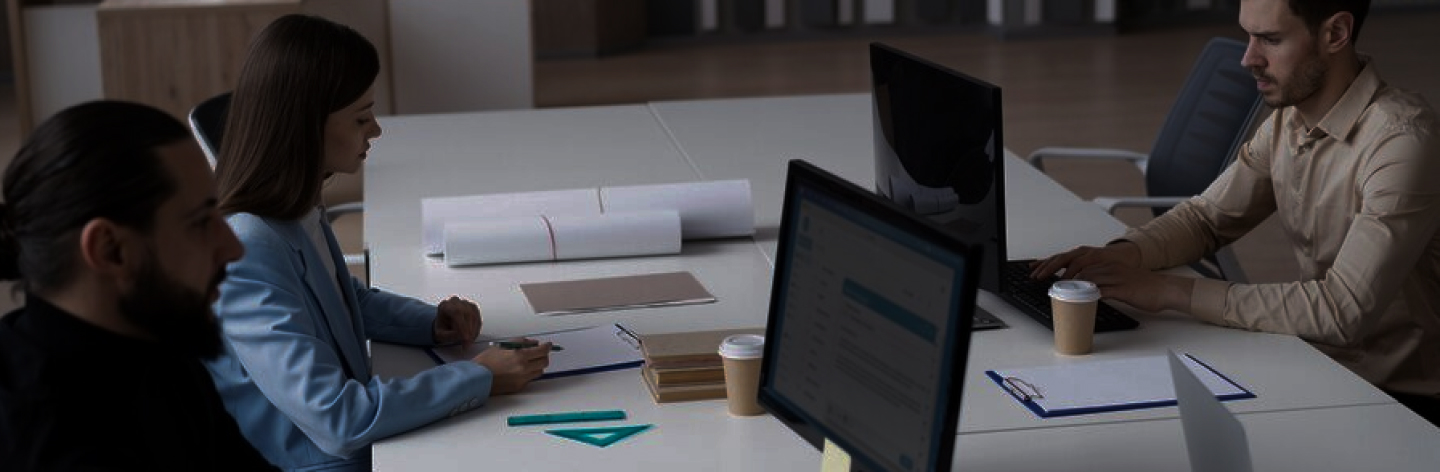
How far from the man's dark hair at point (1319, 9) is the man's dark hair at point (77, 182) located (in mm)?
1842

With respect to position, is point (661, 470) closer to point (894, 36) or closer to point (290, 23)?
point (290, 23)

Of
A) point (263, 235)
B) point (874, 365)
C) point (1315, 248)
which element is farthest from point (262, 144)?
point (1315, 248)

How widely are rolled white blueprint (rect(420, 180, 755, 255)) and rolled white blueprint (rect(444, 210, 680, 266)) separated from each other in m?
0.08

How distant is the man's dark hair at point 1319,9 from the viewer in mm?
2838

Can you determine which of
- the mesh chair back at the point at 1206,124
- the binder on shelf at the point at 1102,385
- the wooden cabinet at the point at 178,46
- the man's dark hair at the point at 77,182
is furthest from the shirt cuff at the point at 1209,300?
the wooden cabinet at the point at 178,46

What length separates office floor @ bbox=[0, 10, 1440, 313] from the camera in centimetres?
788

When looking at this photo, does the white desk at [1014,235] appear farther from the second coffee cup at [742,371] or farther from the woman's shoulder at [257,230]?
the woman's shoulder at [257,230]

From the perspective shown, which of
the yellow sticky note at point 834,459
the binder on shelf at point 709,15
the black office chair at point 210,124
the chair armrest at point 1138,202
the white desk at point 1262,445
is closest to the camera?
the yellow sticky note at point 834,459

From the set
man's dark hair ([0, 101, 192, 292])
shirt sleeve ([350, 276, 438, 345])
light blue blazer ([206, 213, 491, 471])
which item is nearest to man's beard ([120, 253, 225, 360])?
man's dark hair ([0, 101, 192, 292])

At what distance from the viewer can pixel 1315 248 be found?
9.96ft

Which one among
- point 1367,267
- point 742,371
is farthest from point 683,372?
point 1367,267

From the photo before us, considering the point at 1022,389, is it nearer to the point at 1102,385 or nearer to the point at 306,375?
the point at 1102,385

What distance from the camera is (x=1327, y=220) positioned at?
9.77 ft

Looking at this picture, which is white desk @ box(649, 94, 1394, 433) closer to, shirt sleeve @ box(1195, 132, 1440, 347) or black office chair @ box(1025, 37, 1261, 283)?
shirt sleeve @ box(1195, 132, 1440, 347)
